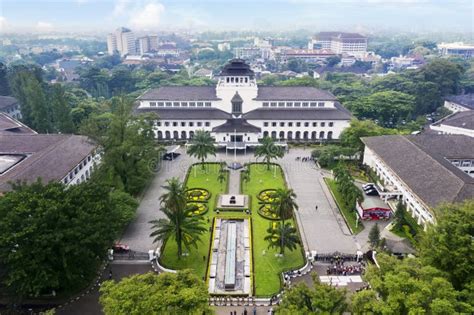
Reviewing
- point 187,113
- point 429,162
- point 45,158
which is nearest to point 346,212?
point 429,162

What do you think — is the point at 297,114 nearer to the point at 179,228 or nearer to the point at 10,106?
the point at 179,228

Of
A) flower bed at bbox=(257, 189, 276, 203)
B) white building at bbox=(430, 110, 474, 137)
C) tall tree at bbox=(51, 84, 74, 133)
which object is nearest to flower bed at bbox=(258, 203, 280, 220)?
flower bed at bbox=(257, 189, 276, 203)

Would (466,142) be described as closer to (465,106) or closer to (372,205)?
(372,205)

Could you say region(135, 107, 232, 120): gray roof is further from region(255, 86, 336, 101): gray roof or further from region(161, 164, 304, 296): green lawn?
region(161, 164, 304, 296): green lawn

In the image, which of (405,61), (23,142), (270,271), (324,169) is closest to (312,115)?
(324,169)

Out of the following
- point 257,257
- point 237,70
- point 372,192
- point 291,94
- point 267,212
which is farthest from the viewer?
point 291,94

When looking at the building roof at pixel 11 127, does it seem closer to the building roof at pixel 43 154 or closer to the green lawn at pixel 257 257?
the building roof at pixel 43 154
